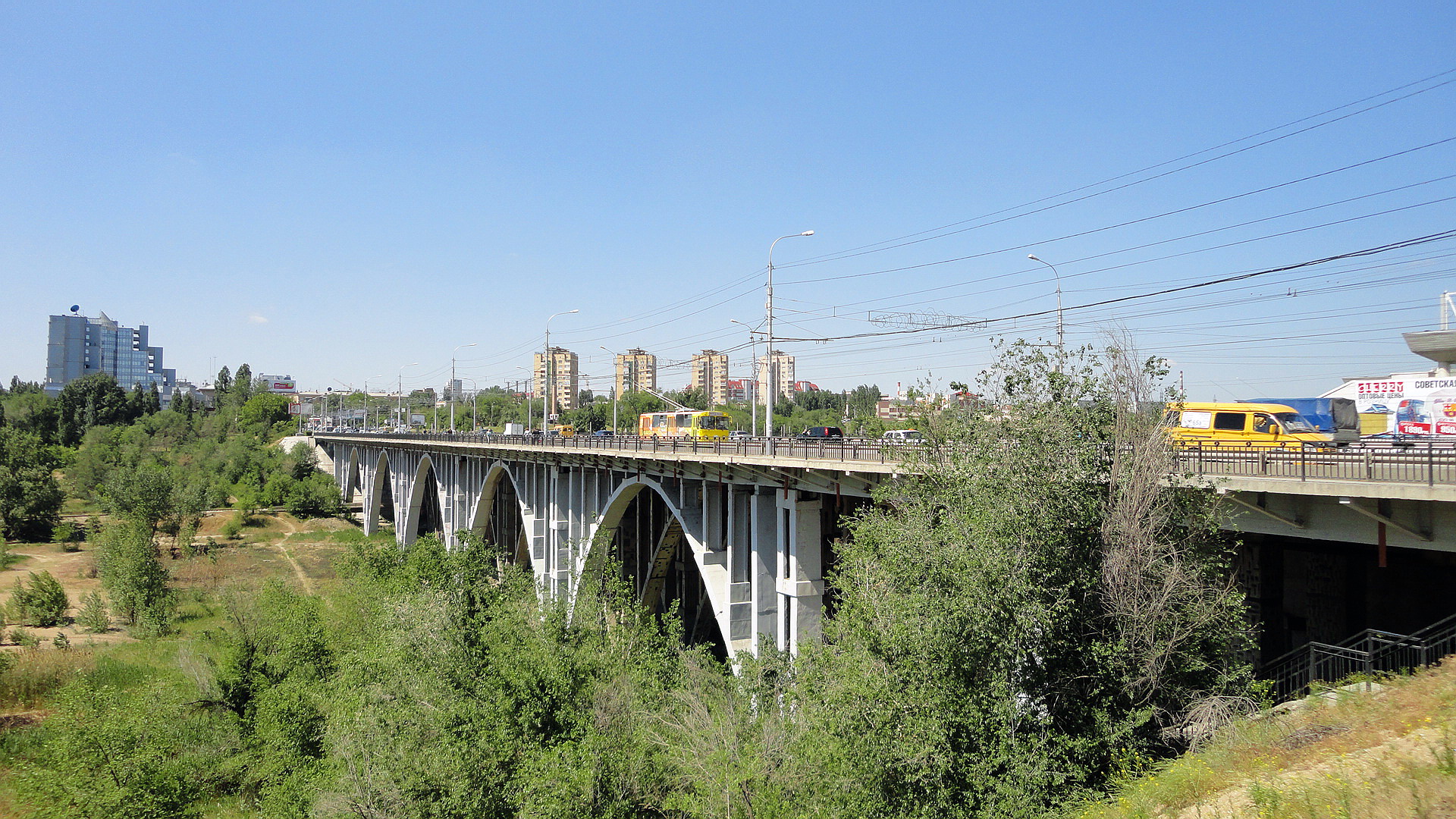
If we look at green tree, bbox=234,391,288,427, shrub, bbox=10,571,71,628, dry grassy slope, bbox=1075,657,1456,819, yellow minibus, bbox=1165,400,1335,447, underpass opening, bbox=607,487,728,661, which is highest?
green tree, bbox=234,391,288,427

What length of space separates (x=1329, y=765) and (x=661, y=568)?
26838 millimetres

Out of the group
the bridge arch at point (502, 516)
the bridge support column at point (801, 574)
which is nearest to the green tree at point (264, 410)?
the bridge arch at point (502, 516)

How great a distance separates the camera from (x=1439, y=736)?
329 inches

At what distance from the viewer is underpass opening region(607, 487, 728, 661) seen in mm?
33688

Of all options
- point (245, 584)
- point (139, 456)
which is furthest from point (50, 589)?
point (139, 456)

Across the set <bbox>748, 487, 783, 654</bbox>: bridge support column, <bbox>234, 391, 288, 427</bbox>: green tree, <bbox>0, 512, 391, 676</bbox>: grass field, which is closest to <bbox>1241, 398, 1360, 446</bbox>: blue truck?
<bbox>748, 487, 783, 654</bbox>: bridge support column

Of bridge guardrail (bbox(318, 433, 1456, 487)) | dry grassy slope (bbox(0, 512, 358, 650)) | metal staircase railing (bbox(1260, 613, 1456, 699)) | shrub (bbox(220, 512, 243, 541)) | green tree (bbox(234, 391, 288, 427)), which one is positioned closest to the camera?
bridge guardrail (bbox(318, 433, 1456, 487))

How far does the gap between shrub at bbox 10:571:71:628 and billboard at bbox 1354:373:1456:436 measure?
195 feet

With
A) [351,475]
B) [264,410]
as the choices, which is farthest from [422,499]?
[264,410]

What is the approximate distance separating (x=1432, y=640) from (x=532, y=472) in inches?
1421

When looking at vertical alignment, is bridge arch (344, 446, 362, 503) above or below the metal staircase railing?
below

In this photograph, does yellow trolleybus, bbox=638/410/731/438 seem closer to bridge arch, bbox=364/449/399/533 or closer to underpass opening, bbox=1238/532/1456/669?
underpass opening, bbox=1238/532/1456/669

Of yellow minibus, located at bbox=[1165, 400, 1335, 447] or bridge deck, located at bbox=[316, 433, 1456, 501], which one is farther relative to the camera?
yellow minibus, located at bbox=[1165, 400, 1335, 447]

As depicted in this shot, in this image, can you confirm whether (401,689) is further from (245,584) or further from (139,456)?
(139,456)
